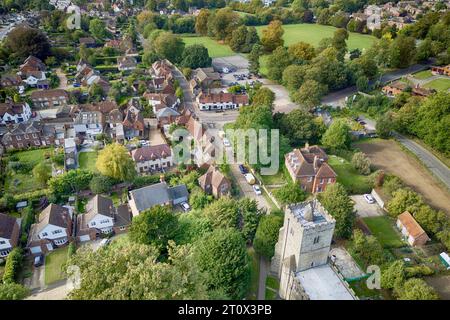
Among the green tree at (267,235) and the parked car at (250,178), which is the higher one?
the green tree at (267,235)

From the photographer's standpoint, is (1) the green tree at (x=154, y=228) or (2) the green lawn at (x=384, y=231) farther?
(2) the green lawn at (x=384, y=231)

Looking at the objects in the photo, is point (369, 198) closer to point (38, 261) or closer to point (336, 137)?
point (336, 137)

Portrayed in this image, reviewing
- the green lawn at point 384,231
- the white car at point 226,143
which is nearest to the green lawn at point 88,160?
the white car at point 226,143

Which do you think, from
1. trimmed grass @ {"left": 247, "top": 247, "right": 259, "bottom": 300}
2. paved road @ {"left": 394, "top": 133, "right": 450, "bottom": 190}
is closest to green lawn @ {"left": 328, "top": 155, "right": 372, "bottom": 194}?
paved road @ {"left": 394, "top": 133, "right": 450, "bottom": 190}

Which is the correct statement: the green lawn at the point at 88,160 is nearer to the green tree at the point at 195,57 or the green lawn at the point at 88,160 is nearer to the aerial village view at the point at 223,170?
the aerial village view at the point at 223,170

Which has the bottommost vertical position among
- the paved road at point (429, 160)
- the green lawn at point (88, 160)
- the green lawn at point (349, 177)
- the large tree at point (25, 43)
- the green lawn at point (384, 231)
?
the paved road at point (429, 160)

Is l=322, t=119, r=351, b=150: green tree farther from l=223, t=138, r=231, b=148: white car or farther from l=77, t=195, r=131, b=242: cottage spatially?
l=77, t=195, r=131, b=242: cottage
